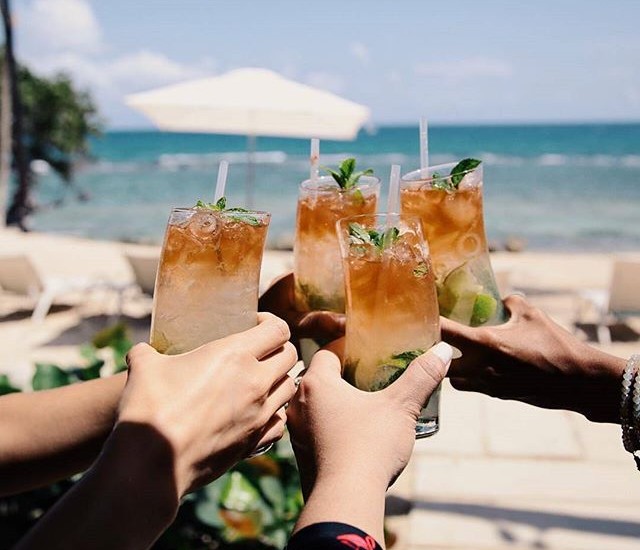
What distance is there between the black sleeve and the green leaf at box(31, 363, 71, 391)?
7.51 ft

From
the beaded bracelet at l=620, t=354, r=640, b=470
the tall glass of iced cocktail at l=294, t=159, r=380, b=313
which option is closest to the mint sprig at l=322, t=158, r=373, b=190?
the tall glass of iced cocktail at l=294, t=159, r=380, b=313

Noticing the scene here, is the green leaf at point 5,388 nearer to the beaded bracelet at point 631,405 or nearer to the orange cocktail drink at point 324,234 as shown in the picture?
the orange cocktail drink at point 324,234

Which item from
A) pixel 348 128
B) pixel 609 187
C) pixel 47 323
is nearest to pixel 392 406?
pixel 348 128

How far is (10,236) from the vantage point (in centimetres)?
1778

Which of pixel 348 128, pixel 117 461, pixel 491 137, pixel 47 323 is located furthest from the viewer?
pixel 491 137

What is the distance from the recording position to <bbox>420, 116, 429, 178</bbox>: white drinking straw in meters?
1.99

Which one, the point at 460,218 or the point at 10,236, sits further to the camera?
the point at 10,236

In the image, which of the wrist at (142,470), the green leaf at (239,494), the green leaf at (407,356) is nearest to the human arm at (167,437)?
the wrist at (142,470)

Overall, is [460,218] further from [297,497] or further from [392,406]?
[297,497]

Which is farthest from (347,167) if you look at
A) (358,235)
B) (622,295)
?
(622,295)

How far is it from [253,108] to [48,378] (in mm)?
6022

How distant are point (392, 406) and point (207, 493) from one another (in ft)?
7.06

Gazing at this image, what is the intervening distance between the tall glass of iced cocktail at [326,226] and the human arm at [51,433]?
0.61 metres

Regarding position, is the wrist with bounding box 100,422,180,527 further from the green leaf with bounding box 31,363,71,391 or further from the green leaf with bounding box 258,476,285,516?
the green leaf with bounding box 258,476,285,516
